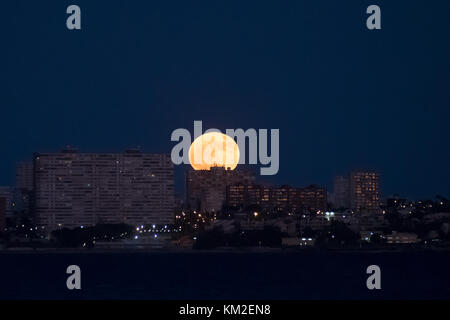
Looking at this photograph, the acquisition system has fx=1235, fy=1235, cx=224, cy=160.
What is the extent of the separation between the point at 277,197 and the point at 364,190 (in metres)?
11.4

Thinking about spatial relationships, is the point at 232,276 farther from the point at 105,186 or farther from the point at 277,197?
the point at 277,197

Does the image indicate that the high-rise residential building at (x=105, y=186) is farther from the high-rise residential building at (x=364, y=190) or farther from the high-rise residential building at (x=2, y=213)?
the high-rise residential building at (x=364, y=190)

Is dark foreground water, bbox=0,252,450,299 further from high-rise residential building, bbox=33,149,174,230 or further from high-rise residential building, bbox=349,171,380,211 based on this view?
high-rise residential building, bbox=349,171,380,211

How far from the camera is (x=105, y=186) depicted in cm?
14675

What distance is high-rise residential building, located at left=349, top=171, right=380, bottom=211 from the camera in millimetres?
160375

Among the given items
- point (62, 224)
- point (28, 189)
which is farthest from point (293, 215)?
point (28, 189)

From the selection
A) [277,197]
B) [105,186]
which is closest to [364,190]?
[277,197]

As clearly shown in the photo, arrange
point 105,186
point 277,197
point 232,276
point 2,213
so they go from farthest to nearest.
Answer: point 277,197 < point 105,186 < point 2,213 < point 232,276

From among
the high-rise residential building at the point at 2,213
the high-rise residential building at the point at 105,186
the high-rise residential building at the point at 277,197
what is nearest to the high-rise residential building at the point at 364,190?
the high-rise residential building at the point at 277,197

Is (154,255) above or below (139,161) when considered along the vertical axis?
below

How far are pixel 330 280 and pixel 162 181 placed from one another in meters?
69.8
